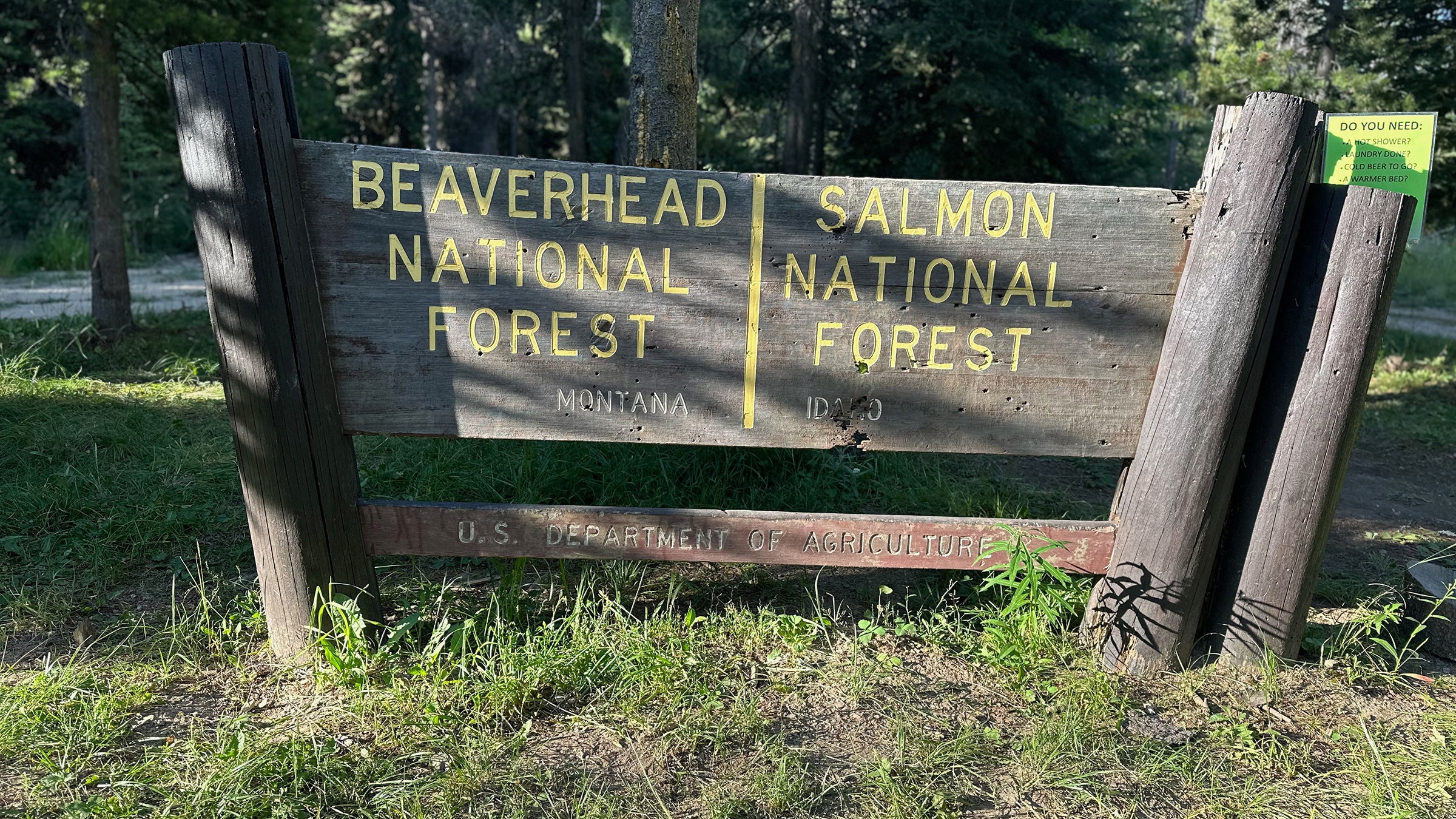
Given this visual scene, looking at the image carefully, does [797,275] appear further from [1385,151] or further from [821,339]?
[1385,151]

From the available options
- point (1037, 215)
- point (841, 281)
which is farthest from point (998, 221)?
point (841, 281)

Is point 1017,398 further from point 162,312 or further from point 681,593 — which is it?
point 162,312

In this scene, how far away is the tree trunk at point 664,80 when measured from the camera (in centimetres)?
421

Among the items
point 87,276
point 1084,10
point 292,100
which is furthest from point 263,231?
point 1084,10

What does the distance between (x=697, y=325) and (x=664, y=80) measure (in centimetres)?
199

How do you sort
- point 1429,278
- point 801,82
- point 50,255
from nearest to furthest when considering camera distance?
1. point 50,255
2. point 801,82
3. point 1429,278

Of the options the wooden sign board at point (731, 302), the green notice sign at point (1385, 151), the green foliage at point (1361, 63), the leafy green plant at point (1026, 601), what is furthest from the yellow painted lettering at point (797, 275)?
the green foliage at point (1361, 63)

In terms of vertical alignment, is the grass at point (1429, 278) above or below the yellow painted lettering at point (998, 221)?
below

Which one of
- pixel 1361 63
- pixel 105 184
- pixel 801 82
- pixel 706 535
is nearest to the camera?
pixel 706 535

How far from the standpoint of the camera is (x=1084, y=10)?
13.1 meters

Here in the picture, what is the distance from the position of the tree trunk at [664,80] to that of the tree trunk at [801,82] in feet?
30.2

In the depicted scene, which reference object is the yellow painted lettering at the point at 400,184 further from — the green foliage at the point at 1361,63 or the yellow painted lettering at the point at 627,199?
the green foliage at the point at 1361,63

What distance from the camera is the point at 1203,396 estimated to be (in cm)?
266

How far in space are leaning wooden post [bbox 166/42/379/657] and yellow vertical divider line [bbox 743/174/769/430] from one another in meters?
1.17
